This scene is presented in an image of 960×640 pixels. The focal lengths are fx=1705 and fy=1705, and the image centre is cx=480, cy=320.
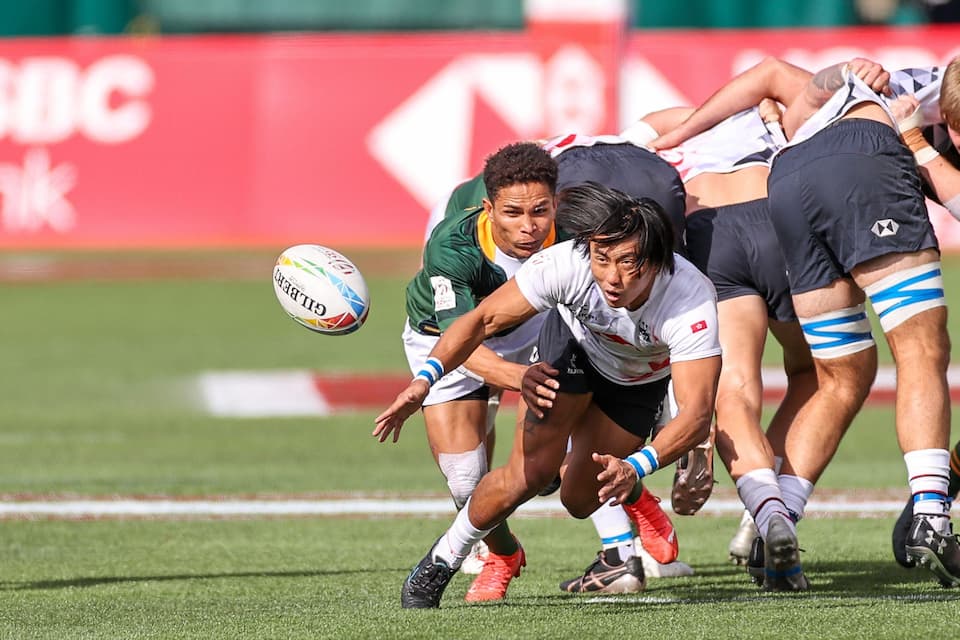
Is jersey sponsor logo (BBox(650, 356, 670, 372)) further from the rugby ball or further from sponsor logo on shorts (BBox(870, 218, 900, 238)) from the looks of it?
the rugby ball

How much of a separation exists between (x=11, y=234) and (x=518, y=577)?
15.3 m

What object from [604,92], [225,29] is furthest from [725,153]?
[225,29]

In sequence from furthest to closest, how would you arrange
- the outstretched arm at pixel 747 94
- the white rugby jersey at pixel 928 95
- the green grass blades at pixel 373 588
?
the outstretched arm at pixel 747 94, the white rugby jersey at pixel 928 95, the green grass blades at pixel 373 588

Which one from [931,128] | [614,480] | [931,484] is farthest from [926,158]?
[614,480]

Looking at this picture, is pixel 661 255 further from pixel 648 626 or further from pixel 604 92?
pixel 604 92

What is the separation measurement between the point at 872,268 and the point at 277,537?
3425mm

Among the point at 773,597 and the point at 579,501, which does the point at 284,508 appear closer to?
the point at 579,501

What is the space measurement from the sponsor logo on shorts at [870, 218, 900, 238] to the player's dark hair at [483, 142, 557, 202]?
4.26ft

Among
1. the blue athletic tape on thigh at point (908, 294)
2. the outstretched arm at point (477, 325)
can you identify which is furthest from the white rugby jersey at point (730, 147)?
the outstretched arm at point (477, 325)

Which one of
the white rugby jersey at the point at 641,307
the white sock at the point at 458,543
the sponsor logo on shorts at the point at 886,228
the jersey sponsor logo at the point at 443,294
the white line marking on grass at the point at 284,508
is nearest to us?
the white rugby jersey at the point at 641,307

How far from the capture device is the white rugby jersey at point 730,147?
772 cm

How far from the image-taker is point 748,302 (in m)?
7.34

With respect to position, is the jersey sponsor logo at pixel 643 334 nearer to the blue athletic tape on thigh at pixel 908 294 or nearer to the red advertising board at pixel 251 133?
the blue athletic tape on thigh at pixel 908 294

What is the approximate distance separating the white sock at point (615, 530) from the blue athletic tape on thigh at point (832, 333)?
1119 millimetres
